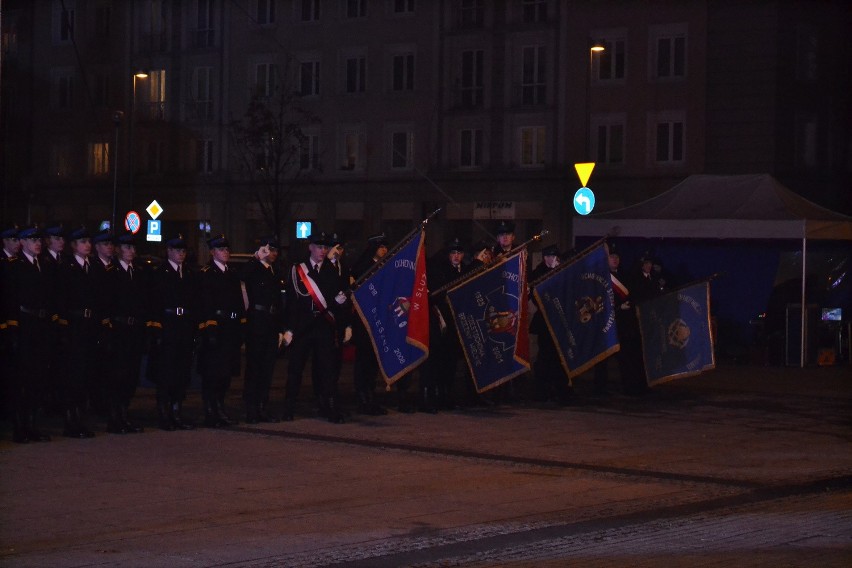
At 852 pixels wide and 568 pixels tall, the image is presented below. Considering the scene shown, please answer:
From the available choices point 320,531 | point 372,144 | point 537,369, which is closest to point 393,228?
point 372,144

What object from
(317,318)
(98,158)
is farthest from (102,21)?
(317,318)

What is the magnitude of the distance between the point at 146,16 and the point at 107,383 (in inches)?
1743

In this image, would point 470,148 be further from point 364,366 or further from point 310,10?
point 364,366

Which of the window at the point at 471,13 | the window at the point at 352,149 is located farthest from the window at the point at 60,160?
the window at the point at 471,13

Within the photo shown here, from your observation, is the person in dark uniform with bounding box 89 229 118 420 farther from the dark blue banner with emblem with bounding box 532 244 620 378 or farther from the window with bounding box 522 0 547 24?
the window with bounding box 522 0 547 24

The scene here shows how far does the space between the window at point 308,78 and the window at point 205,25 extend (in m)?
4.02

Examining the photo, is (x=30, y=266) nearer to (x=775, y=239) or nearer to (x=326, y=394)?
(x=326, y=394)

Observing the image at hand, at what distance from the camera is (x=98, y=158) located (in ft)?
194

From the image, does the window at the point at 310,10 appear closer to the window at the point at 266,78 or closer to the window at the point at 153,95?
the window at the point at 266,78

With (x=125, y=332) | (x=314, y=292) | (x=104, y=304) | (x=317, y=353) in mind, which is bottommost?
(x=317, y=353)

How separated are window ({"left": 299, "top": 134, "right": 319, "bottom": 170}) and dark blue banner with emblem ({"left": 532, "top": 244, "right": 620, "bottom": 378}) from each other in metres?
36.7

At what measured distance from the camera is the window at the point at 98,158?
5888cm

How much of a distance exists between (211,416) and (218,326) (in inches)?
38.4

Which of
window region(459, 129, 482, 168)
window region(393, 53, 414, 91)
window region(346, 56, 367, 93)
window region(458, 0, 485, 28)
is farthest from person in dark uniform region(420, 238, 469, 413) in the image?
window region(346, 56, 367, 93)
